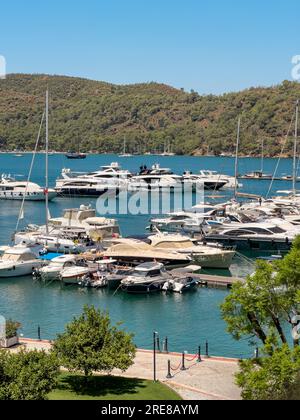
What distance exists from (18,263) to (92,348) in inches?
1035

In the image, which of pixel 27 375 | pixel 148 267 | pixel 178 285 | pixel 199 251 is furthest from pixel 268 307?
pixel 199 251

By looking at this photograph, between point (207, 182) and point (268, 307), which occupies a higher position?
point (268, 307)

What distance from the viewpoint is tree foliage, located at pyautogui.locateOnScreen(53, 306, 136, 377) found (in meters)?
23.4

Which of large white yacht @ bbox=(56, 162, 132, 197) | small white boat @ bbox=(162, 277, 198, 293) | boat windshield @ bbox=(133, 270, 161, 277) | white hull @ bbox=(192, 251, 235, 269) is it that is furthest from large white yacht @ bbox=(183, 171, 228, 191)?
small white boat @ bbox=(162, 277, 198, 293)

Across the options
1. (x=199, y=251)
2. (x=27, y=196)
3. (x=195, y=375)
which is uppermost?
(x=27, y=196)

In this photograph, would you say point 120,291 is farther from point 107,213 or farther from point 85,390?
point 107,213

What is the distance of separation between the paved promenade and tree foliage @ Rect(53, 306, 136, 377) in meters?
1.88

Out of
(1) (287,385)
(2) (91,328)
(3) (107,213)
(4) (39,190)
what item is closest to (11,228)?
(3) (107,213)

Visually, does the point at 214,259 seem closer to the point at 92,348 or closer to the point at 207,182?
the point at 92,348

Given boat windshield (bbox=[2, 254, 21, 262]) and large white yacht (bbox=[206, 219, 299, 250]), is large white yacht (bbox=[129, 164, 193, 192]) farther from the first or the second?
boat windshield (bbox=[2, 254, 21, 262])

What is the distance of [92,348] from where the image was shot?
2384 centimetres

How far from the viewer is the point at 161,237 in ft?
182

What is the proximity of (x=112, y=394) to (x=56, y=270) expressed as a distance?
82.4ft

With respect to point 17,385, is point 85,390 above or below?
below
